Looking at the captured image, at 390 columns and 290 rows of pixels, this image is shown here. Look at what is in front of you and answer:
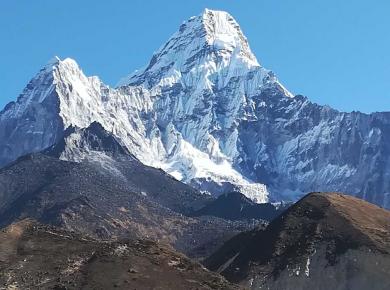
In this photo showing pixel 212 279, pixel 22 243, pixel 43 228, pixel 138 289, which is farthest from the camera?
pixel 43 228

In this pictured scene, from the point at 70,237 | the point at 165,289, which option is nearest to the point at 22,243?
the point at 70,237

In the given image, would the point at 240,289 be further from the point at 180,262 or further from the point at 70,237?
the point at 70,237

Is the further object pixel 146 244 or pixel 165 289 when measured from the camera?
pixel 146 244

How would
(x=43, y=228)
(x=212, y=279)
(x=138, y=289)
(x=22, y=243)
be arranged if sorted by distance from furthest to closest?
(x=43, y=228)
(x=22, y=243)
(x=212, y=279)
(x=138, y=289)

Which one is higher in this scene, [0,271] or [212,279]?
[212,279]

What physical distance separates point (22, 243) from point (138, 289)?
30920mm

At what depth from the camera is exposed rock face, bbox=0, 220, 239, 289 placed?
14612 cm

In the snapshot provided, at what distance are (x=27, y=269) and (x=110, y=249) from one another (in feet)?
48.3

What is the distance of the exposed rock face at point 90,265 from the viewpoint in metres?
146

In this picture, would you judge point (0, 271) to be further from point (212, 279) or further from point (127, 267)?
point (212, 279)

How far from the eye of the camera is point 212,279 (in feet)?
506

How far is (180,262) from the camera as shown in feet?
522

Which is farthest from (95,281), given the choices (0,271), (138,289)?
(0,271)

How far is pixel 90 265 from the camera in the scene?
15225 centimetres
